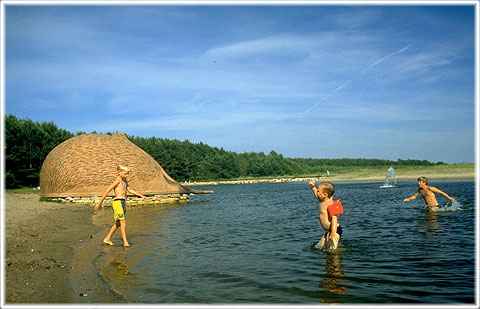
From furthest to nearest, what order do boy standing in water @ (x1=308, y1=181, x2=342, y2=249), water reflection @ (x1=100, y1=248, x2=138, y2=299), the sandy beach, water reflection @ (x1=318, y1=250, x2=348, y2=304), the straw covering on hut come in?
1. the straw covering on hut
2. boy standing in water @ (x1=308, y1=181, x2=342, y2=249)
3. water reflection @ (x1=100, y1=248, x2=138, y2=299)
4. water reflection @ (x1=318, y1=250, x2=348, y2=304)
5. the sandy beach

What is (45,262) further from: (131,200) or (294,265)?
(131,200)

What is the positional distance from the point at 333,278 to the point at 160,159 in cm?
6864

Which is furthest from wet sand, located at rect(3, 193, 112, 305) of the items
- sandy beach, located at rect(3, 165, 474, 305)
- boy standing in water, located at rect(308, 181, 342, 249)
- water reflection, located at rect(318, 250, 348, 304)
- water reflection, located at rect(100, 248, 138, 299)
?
boy standing in water, located at rect(308, 181, 342, 249)

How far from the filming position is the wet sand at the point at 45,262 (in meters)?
5.55

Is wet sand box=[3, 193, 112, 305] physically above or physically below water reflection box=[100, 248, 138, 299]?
above

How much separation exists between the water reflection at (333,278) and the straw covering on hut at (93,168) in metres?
17.1

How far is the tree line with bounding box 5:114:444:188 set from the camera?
42.7m

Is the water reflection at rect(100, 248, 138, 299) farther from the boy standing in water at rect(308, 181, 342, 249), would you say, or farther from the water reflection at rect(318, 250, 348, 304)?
the boy standing in water at rect(308, 181, 342, 249)

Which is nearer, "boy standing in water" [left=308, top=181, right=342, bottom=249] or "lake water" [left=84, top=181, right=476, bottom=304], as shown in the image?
"lake water" [left=84, top=181, right=476, bottom=304]

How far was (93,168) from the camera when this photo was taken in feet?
73.7

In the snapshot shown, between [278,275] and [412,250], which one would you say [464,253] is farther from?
[278,275]

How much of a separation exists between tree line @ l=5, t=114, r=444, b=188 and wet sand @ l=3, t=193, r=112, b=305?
30.6 m

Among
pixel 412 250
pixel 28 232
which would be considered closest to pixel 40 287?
pixel 28 232

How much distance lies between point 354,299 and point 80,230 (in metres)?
9.77
